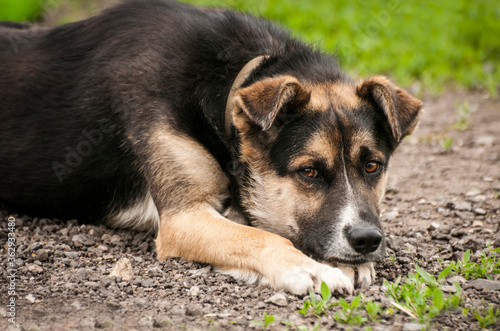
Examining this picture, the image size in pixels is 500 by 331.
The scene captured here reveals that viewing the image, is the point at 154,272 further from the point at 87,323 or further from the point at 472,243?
the point at 472,243

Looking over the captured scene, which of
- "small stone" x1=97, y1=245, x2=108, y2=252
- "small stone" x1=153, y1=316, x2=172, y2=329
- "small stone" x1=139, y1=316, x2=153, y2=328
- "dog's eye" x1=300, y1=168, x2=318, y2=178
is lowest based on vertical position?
"small stone" x1=97, y1=245, x2=108, y2=252

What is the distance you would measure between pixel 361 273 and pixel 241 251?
920 mm

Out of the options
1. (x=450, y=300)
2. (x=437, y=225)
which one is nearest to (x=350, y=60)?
(x=437, y=225)

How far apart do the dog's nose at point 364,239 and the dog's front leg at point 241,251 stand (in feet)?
0.78

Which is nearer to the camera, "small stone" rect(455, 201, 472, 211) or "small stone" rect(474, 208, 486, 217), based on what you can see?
"small stone" rect(474, 208, 486, 217)

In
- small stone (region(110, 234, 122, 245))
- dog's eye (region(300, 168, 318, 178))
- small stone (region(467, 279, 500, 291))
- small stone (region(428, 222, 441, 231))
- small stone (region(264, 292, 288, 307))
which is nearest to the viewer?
small stone (region(264, 292, 288, 307))

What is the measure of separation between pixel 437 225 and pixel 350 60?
593cm

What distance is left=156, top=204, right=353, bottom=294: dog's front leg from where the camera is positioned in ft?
13.3

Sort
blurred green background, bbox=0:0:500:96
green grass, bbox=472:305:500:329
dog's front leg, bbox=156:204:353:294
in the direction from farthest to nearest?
blurred green background, bbox=0:0:500:96 → dog's front leg, bbox=156:204:353:294 → green grass, bbox=472:305:500:329

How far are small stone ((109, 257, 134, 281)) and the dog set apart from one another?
37 cm

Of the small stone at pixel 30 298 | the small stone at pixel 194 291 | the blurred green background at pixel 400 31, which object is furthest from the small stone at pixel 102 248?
the blurred green background at pixel 400 31

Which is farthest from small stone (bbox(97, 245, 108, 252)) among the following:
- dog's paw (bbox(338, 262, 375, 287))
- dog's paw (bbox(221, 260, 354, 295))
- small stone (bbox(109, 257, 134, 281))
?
dog's paw (bbox(338, 262, 375, 287))

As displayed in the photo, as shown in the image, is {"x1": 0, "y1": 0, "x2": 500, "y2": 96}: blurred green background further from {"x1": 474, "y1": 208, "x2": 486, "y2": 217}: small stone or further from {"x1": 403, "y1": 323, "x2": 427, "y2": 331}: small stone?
{"x1": 403, "y1": 323, "x2": 427, "y2": 331}: small stone

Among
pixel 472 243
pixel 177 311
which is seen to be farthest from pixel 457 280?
pixel 177 311
